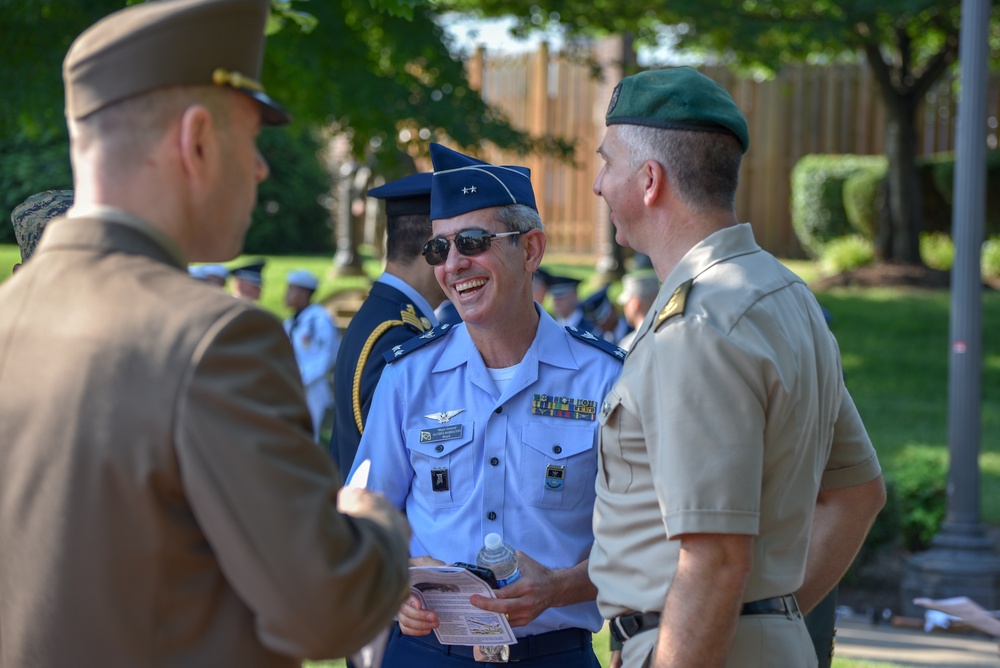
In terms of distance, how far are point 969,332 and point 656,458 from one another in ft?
21.0

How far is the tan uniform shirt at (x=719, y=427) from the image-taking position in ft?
7.26

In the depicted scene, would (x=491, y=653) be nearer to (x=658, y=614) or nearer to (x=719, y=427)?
(x=658, y=614)

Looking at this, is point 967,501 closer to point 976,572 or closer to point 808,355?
point 976,572

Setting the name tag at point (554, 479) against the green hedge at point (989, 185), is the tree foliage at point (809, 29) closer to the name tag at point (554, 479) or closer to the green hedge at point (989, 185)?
the green hedge at point (989, 185)

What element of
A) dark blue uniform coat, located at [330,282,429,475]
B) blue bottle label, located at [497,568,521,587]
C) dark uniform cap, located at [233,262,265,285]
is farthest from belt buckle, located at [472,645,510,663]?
dark uniform cap, located at [233,262,265,285]

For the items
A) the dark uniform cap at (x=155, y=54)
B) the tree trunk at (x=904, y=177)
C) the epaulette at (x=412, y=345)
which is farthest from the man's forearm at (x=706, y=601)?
the tree trunk at (x=904, y=177)

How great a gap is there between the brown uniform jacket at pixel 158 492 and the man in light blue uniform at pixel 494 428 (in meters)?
1.24

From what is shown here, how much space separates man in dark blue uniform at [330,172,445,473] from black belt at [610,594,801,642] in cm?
136

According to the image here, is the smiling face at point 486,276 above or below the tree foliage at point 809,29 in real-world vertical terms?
→ below

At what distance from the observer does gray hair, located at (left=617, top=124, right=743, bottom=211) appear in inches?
98.0

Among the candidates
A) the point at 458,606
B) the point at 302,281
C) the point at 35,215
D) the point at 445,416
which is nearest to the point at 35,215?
the point at 35,215

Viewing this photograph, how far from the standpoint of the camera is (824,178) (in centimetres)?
2133

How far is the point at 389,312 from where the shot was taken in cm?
389

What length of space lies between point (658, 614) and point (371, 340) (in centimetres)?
168
